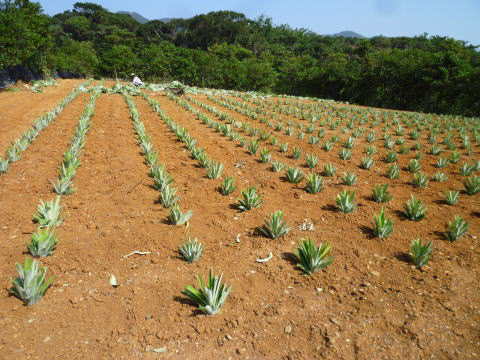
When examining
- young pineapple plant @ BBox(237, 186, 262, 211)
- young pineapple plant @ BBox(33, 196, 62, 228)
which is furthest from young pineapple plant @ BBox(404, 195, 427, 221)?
young pineapple plant @ BBox(33, 196, 62, 228)

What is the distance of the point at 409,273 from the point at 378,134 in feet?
34.9

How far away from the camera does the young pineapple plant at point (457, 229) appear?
4.10 meters

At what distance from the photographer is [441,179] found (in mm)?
6766

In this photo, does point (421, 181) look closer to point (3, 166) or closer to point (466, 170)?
point (466, 170)

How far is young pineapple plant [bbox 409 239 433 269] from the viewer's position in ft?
11.5

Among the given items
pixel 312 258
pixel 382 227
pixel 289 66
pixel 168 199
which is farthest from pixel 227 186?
pixel 289 66

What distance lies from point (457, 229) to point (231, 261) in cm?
319

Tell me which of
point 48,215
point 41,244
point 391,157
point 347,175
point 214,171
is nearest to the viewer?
point 41,244

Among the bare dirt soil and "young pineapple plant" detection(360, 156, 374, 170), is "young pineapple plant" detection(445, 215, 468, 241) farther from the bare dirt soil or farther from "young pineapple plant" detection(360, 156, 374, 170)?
the bare dirt soil

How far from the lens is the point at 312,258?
3475 mm

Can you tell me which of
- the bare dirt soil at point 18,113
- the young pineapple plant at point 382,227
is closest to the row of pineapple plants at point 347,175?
the young pineapple plant at point 382,227

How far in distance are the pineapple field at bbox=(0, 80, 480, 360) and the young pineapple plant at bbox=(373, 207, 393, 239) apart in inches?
0.8

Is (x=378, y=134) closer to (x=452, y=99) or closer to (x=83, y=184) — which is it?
(x=83, y=184)

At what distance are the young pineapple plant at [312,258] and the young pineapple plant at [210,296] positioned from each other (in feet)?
3.50
